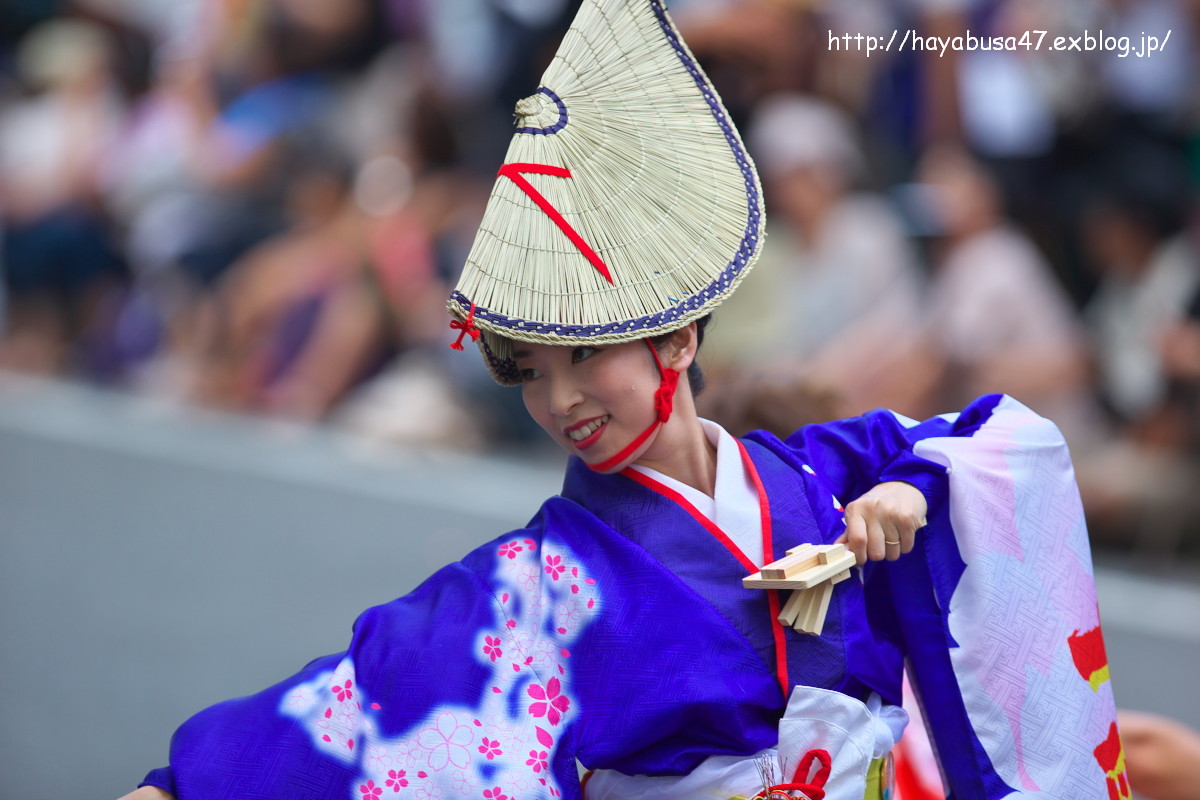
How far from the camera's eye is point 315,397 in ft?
14.4

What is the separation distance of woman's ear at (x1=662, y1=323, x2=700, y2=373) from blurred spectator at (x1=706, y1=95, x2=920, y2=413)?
1.98m

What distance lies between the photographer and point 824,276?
130 inches

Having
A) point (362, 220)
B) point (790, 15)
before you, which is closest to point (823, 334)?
point (790, 15)

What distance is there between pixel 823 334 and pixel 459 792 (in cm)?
241

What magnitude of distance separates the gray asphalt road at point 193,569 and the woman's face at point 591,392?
1341 millimetres

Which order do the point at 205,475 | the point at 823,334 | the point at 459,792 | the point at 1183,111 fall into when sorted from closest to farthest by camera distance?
1. the point at 459,792
2. the point at 1183,111
3. the point at 823,334
4. the point at 205,475

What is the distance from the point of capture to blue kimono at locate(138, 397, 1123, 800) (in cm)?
106

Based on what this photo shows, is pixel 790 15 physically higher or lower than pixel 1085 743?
higher

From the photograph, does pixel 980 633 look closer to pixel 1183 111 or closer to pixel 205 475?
pixel 1183 111

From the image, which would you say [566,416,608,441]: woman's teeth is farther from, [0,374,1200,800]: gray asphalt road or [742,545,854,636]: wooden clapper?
[0,374,1200,800]: gray asphalt road

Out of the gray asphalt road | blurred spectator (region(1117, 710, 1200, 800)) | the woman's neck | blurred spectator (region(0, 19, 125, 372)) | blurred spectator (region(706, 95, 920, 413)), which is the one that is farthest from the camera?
blurred spectator (region(0, 19, 125, 372))

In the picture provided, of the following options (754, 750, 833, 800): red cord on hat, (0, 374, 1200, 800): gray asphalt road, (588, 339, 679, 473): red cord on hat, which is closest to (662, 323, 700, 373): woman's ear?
(588, 339, 679, 473): red cord on hat

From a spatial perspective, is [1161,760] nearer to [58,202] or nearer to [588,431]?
[588,431]

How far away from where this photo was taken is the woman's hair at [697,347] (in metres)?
1.10
